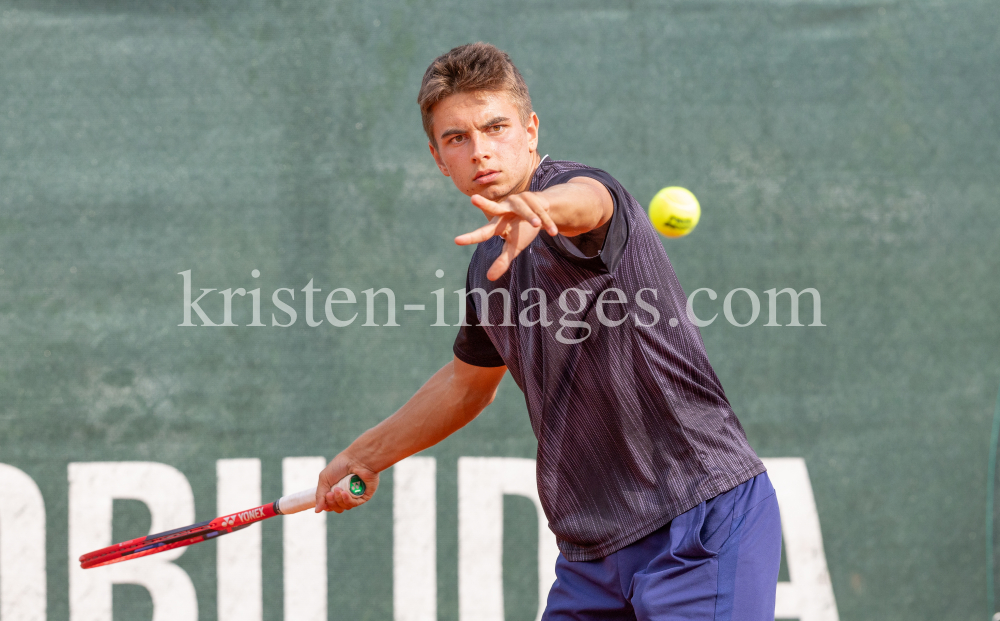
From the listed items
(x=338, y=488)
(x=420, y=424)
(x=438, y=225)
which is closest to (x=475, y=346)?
(x=420, y=424)

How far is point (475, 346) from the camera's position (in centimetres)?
231

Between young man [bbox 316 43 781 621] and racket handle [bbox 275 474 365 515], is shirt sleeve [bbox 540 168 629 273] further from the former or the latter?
racket handle [bbox 275 474 365 515]

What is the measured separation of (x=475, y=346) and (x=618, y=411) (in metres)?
0.53

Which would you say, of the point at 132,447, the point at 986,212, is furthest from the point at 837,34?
the point at 132,447

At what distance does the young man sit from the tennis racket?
603 mm

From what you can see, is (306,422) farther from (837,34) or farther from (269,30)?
(837,34)

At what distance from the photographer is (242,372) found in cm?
317

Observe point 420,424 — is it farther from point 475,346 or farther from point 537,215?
point 537,215

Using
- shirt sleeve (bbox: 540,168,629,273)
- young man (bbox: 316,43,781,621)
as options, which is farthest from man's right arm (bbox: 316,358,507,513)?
shirt sleeve (bbox: 540,168,629,273)

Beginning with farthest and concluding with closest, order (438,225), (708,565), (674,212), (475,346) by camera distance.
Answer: (438,225) → (674,212) → (475,346) → (708,565)

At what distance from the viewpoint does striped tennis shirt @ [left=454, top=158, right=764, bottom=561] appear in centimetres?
181

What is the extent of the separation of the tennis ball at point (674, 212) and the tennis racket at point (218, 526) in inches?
53.5

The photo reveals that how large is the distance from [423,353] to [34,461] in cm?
135

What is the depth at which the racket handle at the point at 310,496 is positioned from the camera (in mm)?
2373
